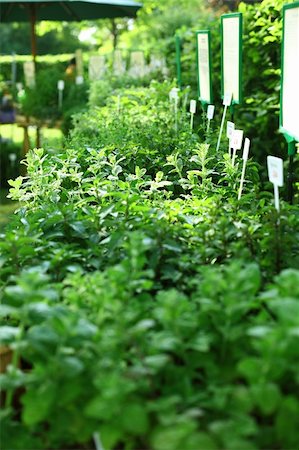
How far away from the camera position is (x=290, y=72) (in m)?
3.40

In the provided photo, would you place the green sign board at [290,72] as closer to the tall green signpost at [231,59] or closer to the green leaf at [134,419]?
Answer: the tall green signpost at [231,59]

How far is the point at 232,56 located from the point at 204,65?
0.89m

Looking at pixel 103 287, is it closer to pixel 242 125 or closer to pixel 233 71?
pixel 233 71

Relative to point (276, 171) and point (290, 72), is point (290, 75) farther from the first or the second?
point (276, 171)

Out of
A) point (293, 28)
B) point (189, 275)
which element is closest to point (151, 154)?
point (293, 28)

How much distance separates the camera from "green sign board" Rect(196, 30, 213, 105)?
16.8 ft

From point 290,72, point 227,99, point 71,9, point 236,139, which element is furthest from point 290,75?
point 71,9

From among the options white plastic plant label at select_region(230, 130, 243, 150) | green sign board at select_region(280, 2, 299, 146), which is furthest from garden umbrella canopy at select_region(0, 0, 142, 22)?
white plastic plant label at select_region(230, 130, 243, 150)

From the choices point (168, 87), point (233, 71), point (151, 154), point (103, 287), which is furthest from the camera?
point (168, 87)

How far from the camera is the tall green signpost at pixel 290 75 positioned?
3270 mm

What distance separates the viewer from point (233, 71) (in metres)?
4.41

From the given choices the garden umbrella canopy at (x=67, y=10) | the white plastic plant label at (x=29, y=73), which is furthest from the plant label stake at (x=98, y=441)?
the garden umbrella canopy at (x=67, y=10)

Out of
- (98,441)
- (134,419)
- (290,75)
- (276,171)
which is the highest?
(290,75)

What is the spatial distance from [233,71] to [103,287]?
278 cm
